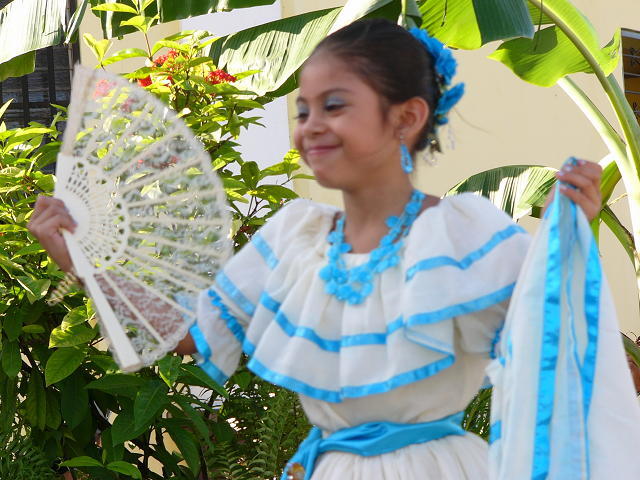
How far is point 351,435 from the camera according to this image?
1.84m

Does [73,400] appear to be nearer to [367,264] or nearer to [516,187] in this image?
[367,264]

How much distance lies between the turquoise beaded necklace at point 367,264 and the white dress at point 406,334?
1 centimetres

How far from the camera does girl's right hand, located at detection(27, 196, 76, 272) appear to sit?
1.92 m

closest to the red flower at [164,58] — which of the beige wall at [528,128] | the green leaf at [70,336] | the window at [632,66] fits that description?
the green leaf at [70,336]

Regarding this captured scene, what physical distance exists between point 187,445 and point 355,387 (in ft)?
5.50

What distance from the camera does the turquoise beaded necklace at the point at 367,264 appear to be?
71.9 inches

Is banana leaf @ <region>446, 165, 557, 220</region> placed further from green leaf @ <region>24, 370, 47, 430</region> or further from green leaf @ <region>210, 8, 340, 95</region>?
green leaf @ <region>24, 370, 47, 430</region>

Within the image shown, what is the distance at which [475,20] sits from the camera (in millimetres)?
3943

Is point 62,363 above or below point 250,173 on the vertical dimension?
below

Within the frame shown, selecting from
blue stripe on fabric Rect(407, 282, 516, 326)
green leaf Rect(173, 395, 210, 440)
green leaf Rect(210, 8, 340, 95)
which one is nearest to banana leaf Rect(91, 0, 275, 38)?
green leaf Rect(210, 8, 340, 95)

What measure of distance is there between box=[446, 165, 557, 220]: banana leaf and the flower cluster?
8.46 feet

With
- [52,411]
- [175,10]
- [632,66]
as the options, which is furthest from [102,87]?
[632,66]

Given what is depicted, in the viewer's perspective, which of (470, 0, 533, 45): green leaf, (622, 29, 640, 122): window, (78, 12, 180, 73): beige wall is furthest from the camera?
(622, 29, 640, 122): window

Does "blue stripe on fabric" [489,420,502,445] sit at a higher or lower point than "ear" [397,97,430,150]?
lower
